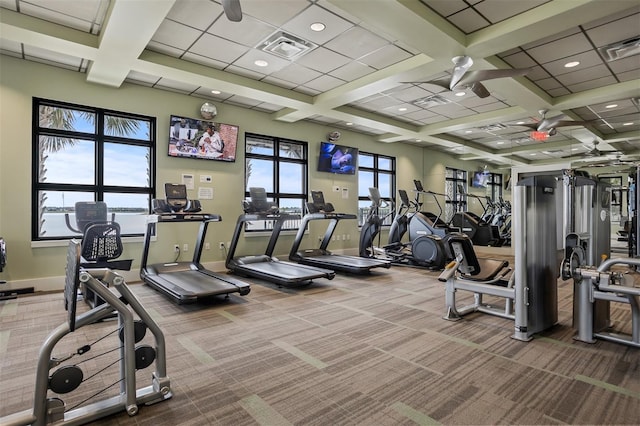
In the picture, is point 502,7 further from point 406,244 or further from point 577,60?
point 406,244

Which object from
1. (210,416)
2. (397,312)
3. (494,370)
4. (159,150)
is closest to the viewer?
(210,416)

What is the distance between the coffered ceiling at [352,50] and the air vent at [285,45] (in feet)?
0.05

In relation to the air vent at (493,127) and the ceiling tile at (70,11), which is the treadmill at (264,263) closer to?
the ceiling tile at (70,11)

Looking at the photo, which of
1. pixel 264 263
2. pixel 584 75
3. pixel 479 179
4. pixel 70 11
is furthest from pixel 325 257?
pixel 479 179

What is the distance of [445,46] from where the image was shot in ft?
14.0

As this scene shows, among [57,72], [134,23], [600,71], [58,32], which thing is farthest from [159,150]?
[600,71]

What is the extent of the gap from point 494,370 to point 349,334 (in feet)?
4.18

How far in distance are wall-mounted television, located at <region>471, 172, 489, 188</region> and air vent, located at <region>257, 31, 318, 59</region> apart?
723cm

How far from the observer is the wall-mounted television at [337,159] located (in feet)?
27.6

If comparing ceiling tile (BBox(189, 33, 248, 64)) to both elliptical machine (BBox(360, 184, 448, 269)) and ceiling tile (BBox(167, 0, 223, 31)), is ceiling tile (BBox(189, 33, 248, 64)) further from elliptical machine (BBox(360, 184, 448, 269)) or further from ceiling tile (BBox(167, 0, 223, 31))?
elliptical machine (BBox(360, 184, 448, 269))

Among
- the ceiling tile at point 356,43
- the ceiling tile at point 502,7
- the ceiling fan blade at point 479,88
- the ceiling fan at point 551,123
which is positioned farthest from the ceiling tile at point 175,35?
the ceiling fan at point 551,123

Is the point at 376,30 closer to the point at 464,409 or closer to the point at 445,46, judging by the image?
the point at 445,46

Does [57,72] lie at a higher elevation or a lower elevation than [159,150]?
higher

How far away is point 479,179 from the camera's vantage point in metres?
10.1
